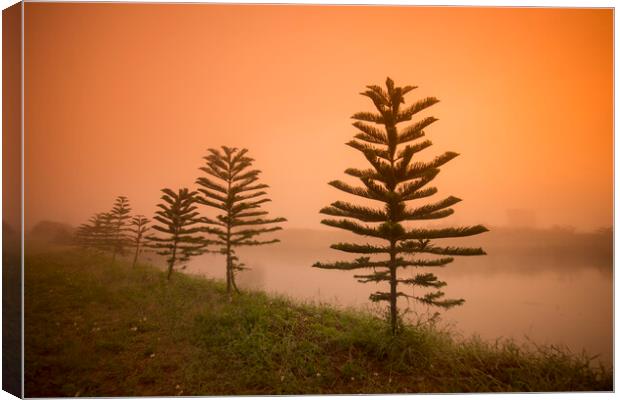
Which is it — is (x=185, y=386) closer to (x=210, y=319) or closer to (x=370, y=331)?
(x=210, y=319)

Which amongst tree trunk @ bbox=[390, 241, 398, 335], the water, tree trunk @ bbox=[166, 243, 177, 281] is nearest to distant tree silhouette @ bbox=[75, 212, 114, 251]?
tree trunk @ bbox=[166, 243, 177, 281]

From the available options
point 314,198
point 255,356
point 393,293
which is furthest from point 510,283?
point 255,356

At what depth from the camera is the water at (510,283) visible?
12.5 ft

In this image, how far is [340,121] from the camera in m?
4.21

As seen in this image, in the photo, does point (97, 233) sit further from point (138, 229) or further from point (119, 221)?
point (138, 229)

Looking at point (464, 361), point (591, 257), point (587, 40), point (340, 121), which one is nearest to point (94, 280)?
point (340, 121)

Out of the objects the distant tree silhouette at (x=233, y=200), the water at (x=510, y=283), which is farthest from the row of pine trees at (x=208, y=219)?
the water at (x=510, y=283)

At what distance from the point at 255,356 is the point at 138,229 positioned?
84.5 inches

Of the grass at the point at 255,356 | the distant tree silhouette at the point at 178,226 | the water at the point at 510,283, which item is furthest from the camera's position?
the distant tree silhouette at the point at 178,226

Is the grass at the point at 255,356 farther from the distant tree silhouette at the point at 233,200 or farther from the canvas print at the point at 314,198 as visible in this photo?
the distant tree silhouette at the point at 233,200

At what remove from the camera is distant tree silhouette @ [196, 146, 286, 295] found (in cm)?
414

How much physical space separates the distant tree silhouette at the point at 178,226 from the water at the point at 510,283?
44 cm

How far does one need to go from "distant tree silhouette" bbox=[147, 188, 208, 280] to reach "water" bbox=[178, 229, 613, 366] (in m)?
0.44

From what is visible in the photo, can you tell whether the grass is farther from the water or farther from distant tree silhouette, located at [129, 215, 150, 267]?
distant tree silhouette, located at [129, 215, 150, 267]
